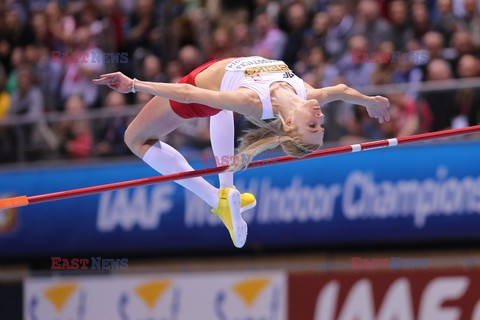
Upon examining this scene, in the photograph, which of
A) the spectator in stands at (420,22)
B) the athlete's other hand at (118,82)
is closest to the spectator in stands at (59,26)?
the spectator in stands at (420,22)

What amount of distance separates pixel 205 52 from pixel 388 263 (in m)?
3.69

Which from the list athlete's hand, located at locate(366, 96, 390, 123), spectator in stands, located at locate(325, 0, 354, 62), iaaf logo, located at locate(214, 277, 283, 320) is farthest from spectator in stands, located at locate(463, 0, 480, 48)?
iaaf logo, located at locate(214, 277, 283, 320)

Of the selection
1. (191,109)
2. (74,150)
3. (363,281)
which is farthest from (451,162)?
(74,150)

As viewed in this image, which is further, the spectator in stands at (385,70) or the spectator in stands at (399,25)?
the spectator in stands at (399,25)

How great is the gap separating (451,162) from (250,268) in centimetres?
260

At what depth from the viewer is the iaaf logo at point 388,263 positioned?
435 inches

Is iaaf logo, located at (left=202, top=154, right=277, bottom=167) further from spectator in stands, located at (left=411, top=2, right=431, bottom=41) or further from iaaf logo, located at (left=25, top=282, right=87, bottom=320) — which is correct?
iaaf logo, located at (left=25, top=282, right=87, bottom=320)

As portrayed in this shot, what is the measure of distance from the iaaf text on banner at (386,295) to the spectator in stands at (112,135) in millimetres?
2558

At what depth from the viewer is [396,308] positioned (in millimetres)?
10859

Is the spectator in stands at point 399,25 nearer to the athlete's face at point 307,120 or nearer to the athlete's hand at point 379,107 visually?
the athlete's hand at point 379,107

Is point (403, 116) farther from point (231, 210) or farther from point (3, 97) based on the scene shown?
point (3, 97)

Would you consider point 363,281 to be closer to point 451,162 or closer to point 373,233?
point 373,233

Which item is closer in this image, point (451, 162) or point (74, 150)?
point (451, 162)

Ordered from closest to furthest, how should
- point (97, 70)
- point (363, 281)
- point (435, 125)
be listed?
point (435, 125) → point (363, 281) → point (97, 70)
